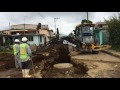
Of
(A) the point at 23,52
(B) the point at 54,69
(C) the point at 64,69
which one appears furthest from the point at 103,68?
(A) the point at 23,52

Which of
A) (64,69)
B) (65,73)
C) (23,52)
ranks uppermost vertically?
(23,52)

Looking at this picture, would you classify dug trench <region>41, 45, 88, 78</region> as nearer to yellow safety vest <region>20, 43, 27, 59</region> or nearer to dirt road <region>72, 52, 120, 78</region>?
dirt road <region>72, 52, 120, 78</region>

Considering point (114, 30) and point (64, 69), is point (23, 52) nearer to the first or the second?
point (64, 69)

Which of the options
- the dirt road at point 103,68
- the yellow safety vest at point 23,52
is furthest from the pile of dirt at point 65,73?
the yellow safety vest at point 23,52

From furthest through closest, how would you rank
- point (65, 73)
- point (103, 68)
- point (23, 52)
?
point (103, 68) < point (65, 73) < point (23, 52)

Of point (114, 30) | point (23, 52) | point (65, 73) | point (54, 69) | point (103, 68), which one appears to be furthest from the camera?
point (114, 30)

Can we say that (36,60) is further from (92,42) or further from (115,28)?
(115,28)

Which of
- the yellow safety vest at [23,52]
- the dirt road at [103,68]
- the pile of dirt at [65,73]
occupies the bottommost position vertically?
the pile of dirt at [65,73]

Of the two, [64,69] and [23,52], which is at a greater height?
[23,52]

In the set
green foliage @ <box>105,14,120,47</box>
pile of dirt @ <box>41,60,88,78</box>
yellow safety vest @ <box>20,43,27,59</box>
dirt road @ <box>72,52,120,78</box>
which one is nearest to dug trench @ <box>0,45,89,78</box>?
pile of dirt @ <box>41,60,88,78</box>

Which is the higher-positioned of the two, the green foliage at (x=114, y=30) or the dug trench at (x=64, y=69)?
the green foliage at (x=114, y=30)

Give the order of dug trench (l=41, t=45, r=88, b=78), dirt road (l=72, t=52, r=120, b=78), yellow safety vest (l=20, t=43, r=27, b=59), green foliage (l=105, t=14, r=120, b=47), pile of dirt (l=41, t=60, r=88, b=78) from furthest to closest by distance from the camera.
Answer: green foliage (l=105, t=14, r=120, b=47) < dug trench (l=41, t=45, r=88, b=78) < pile of dirt (l=41, t=60, r=88, b=78) < dirt road (l=72, t=52, r=120, b=78) < yellow safety vest (l=20, t=43, r=27, b=59)

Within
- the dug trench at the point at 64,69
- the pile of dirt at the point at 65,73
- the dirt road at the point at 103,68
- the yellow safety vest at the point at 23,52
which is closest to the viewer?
the yellow safety vest at the point at 23,52

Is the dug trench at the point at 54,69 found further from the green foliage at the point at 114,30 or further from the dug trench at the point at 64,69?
the green foliage at the point at 114,30
